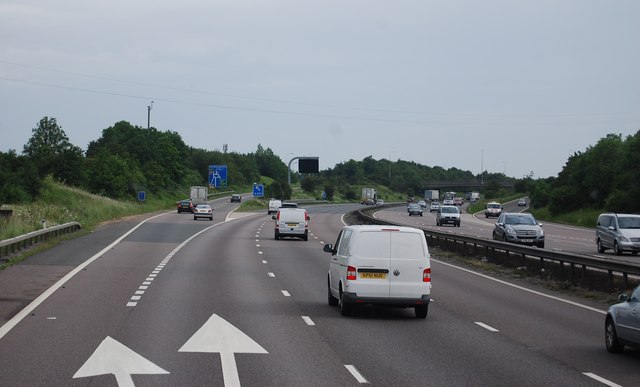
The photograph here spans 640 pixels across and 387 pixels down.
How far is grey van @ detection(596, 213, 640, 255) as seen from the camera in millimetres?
35875

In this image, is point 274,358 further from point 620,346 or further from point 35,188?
point 35,188

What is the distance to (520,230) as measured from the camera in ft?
135

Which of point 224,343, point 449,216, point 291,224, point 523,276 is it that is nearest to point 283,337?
point 224,343

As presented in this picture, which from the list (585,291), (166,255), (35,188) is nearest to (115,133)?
(35,188)

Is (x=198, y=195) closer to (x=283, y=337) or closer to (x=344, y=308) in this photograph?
(x=344, y=308)

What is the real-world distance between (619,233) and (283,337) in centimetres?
2539

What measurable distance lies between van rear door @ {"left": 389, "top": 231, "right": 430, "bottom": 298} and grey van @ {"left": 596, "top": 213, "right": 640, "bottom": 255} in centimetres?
2135

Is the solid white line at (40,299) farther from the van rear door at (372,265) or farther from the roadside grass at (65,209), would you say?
the roadside grass at (65,209)

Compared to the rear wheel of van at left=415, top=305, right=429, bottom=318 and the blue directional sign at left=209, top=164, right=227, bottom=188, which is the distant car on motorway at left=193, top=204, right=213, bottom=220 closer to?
the blue directional sign at left=209, top=164, right=227, bottom=188

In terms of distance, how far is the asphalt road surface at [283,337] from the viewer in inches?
428

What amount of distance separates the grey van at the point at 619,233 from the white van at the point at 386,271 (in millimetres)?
21200

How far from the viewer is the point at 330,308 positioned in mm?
18516

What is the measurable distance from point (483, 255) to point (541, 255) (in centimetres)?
770

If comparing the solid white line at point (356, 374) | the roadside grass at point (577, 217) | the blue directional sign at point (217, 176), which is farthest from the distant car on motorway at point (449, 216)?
the solid white line at point (356, 374)
